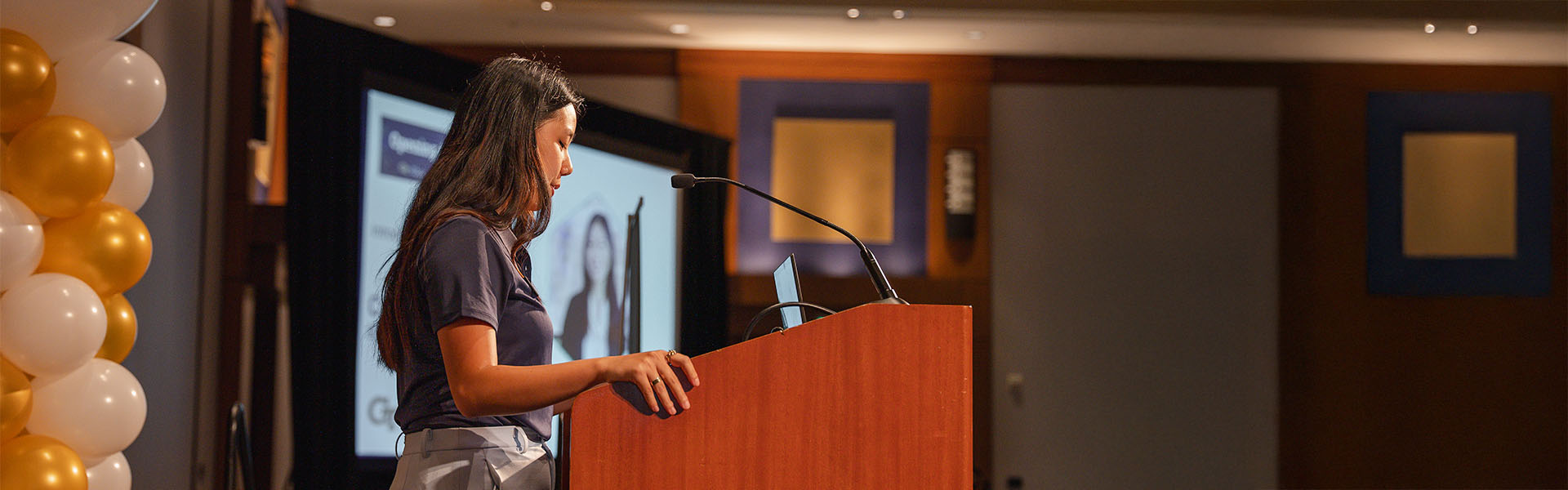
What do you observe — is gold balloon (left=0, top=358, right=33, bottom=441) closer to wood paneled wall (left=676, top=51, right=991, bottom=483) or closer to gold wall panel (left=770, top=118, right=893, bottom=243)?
wood paneled wall (left=676, top=51, right=991, bottom=483)

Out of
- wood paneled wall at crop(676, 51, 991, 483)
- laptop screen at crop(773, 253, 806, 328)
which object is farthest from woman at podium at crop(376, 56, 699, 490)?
wood paneled wall at crop(676, 51, 991, 483)

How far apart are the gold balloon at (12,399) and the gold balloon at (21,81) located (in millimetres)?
482

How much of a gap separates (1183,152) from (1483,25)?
4.60ft

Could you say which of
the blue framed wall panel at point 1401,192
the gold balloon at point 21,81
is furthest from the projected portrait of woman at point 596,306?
the blue framed wall panel at point 1401,192

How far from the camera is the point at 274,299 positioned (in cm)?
411

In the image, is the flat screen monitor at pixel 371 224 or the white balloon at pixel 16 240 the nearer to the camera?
the white balloon at pixel 16 240

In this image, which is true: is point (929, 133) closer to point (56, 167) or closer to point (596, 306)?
point (596, 306)

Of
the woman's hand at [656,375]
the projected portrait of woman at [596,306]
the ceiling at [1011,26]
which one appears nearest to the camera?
the woman's hand at [656,375]

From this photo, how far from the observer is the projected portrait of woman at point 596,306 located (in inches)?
150

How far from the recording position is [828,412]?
1217 millimetres

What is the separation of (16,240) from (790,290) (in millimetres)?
1521

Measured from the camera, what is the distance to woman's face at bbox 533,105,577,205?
1440mm

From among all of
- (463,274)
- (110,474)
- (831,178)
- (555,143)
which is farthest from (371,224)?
(831,178)

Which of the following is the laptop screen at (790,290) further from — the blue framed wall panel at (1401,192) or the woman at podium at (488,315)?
the blue framed wall panel at (1401,192)
